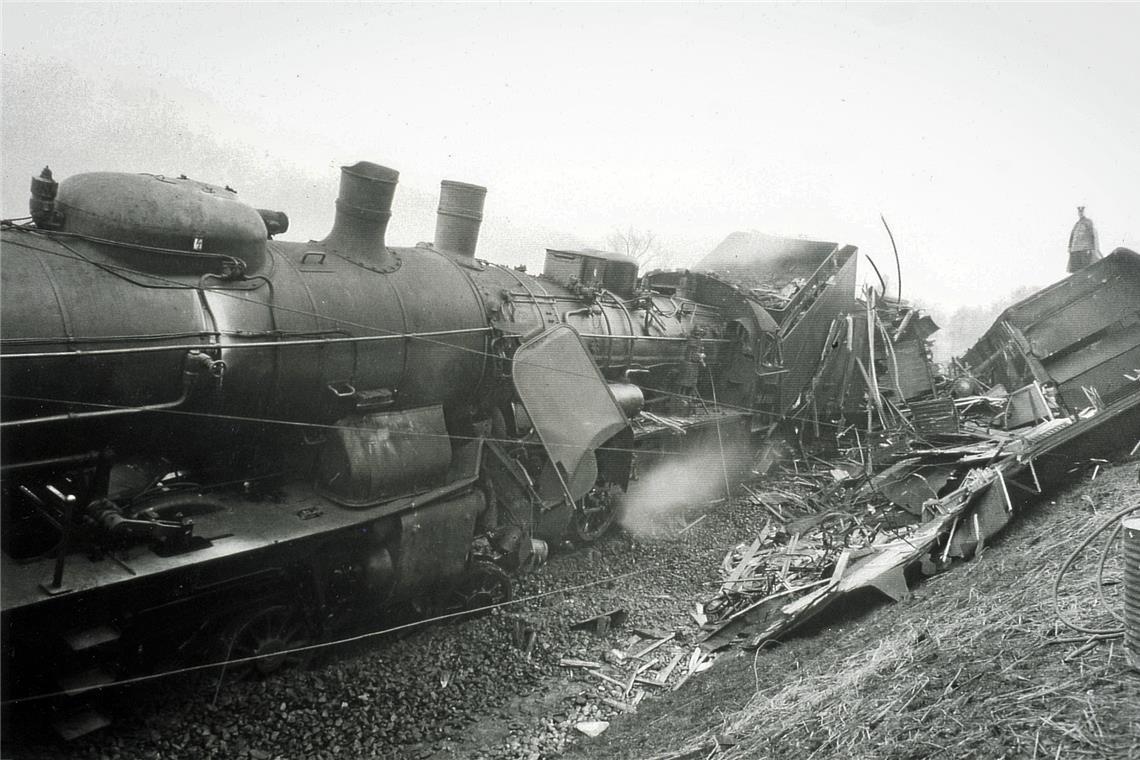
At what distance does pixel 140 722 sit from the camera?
4078 millimetres

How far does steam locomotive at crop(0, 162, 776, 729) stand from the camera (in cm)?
389

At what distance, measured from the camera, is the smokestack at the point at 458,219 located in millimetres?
7129

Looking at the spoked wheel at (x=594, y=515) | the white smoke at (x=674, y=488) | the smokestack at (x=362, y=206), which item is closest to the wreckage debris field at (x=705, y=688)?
the spoked wheel at (x=594, y=515)

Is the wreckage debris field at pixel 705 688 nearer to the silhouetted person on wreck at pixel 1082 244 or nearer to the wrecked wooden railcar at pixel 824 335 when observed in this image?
the wrecked wooden railcar at pixel 824 335

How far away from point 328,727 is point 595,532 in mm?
3808

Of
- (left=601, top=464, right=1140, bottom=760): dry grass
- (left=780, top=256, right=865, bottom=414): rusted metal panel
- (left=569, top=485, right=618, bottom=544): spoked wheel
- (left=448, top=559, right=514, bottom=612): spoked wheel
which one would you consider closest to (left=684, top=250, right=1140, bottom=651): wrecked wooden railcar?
(left=601, top=464, right=1140, bottom=760): dry grass

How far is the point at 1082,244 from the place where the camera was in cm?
1270

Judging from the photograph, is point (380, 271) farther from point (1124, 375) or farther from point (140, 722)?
point (1124, 375)

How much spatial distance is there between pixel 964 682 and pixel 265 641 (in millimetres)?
4082

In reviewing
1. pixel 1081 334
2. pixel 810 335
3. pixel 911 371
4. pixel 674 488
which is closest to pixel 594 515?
pixel 674 488

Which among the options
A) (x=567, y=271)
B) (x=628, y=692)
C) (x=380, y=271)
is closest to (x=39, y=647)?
(x=380, y=271)

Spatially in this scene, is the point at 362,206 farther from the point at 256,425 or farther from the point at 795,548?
the point at 795,548

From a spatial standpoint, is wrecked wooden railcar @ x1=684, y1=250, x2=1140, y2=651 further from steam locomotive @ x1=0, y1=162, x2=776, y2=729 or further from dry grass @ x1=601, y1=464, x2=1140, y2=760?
steam locomotive @ x1=0, y1=162, x2=776, y2=729

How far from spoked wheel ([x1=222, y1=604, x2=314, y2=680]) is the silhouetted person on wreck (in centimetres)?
1397
